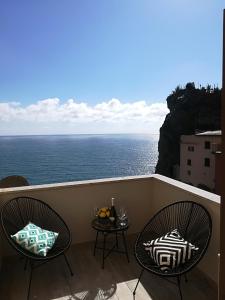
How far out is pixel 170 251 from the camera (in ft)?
7.33

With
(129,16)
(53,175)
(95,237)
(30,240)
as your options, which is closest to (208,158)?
(129,16)

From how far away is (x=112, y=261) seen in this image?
283 cm

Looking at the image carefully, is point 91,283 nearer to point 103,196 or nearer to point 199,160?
point 103,196

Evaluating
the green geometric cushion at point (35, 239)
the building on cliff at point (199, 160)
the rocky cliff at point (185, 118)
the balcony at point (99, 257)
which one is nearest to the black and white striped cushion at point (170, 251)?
the balcony at point (99, 257)

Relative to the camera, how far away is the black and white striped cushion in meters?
2.17

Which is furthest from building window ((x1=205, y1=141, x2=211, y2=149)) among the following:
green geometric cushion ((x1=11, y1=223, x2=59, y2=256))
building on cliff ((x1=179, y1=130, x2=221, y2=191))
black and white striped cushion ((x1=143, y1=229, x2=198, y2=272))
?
green geometric cushion ((x1=11, y1=223, x2=59, y2=256))

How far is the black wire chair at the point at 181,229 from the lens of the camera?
2121 millimetres

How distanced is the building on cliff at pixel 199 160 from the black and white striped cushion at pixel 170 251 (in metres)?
14.4

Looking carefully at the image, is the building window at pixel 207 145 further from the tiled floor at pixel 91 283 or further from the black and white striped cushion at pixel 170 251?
the black and white striped cushion at pixel 170 251

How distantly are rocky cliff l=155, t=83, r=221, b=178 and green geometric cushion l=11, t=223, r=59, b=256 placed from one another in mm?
20471

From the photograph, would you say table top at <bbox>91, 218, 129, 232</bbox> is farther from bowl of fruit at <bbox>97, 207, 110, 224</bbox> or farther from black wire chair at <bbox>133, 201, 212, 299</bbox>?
black wire chair at <bbox>133, 201, 212, 299</bbox>

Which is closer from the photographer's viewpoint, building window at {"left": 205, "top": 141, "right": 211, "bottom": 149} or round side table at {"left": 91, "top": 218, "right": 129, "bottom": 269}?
round side table at {"left": 91, "top": 218, "right": 129, "bottom": 269}

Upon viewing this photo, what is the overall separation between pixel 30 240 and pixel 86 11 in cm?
556

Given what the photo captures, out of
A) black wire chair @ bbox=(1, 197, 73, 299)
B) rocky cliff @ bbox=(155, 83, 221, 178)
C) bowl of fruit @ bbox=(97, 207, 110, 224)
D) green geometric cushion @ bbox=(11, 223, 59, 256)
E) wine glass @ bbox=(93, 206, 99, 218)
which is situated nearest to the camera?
green geometric cushion @ bbox=(11, 223, 59, 256)
